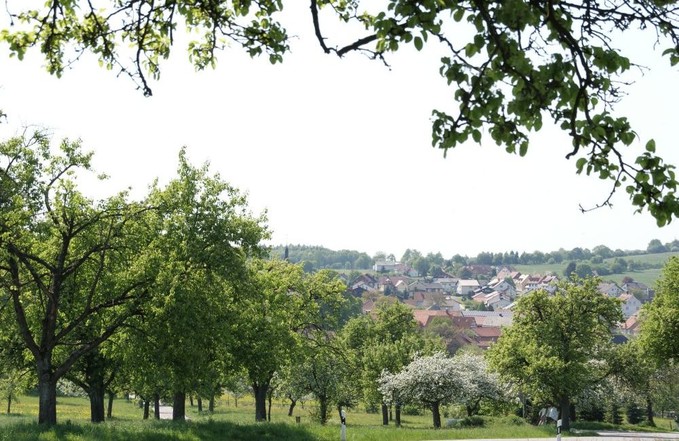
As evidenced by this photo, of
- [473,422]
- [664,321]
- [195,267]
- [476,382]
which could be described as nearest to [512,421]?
[473,422]

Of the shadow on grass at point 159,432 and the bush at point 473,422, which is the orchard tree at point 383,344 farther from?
the shadow on grass at point 159,432

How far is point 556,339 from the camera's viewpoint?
42.0 metres

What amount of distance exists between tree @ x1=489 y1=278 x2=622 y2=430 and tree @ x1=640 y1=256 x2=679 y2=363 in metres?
3.22

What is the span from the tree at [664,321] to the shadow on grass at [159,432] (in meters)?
22.2

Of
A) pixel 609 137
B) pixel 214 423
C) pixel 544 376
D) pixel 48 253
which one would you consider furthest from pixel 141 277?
pixel 544 376

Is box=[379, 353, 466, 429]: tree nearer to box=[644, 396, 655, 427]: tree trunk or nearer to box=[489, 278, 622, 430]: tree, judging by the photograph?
box=[489, 278, 622, 430]: tree

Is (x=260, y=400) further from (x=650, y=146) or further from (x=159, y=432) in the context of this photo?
(x=650, y=146)

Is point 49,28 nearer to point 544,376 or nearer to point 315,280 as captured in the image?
point 315,280

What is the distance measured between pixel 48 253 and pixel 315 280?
20.9 meters

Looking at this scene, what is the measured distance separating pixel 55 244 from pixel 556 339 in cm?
2963

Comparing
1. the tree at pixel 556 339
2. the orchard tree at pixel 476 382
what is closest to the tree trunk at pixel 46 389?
the tree at pixel 556 339

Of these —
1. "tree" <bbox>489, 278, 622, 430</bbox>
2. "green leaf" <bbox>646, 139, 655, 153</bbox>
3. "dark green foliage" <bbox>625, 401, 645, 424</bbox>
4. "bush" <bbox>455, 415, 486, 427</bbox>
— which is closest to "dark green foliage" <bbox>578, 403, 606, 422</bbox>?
"dark green foliage" <bbox>625, 401, 645, 424</bbox>

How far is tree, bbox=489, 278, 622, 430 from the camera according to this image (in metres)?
41.0

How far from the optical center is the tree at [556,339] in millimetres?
41000
